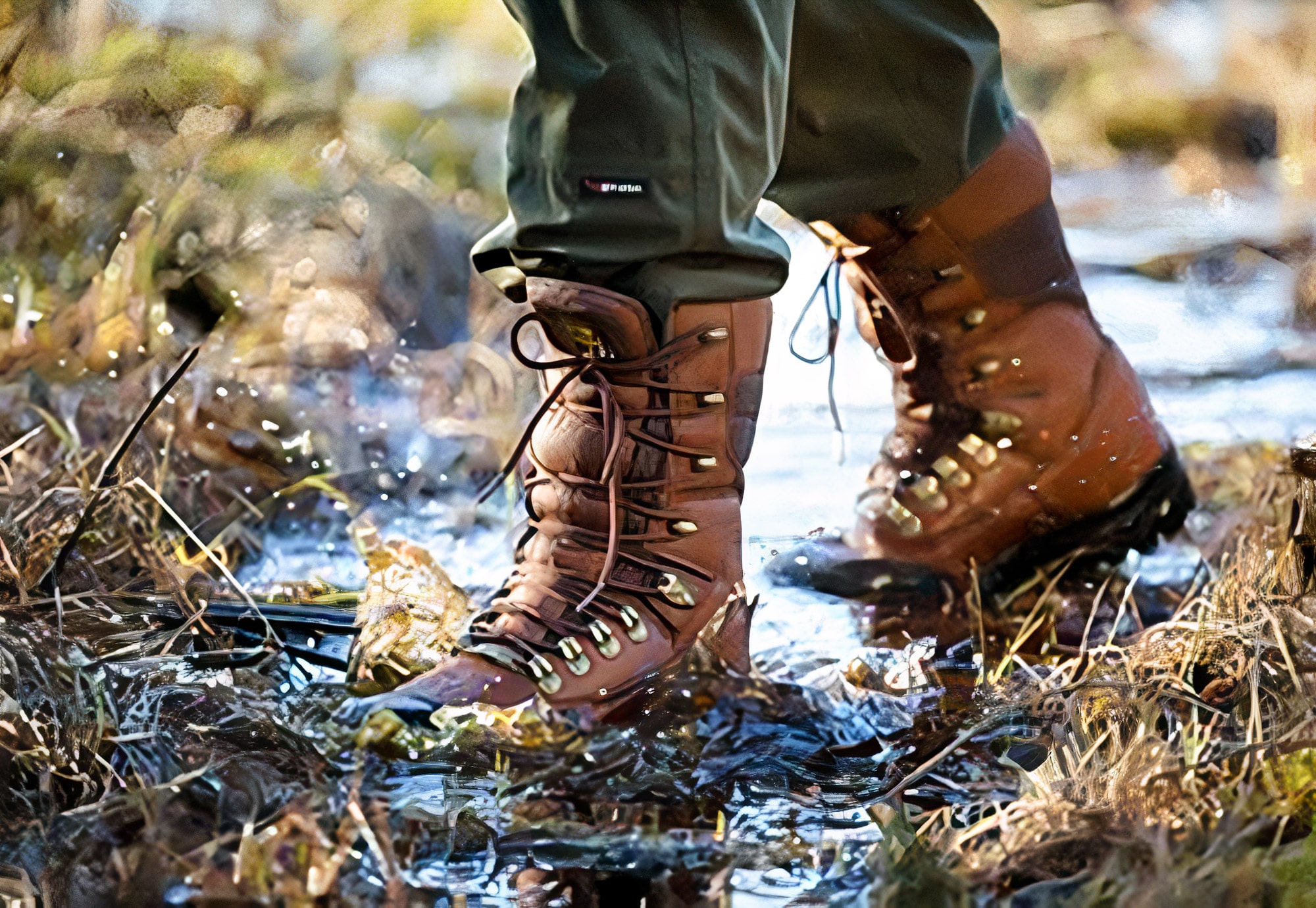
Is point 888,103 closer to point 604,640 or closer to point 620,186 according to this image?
point 620,186

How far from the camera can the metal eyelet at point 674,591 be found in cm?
92

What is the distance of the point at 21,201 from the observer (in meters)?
1.87

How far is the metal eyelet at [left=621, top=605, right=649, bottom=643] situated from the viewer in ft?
2.94

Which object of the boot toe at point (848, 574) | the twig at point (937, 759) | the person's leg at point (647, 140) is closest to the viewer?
the twig at point (937, 759)

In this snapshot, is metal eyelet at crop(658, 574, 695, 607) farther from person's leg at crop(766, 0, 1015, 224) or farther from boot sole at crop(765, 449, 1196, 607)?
person's leg at crop(766, 0, 1015, 224)

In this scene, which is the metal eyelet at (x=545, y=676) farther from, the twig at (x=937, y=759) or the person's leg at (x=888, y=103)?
the person's leg at (x=888, y=103)

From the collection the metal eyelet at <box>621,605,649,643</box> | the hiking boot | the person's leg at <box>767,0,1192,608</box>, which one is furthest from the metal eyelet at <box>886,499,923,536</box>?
the metal eyelet at <box>621,605,649,643</box>

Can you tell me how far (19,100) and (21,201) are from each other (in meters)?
0.15

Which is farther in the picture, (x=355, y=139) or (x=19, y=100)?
(x=355, y=139)

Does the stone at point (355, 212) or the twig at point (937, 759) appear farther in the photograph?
the stone at point (355, 212)

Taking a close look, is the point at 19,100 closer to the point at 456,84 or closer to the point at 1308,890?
the point at 456,84

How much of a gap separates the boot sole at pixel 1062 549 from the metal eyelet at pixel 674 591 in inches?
11.4

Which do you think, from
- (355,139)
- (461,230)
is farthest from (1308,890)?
(355,139)

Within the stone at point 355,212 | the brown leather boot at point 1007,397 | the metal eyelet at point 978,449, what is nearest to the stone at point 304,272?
the stone at point 355,212
